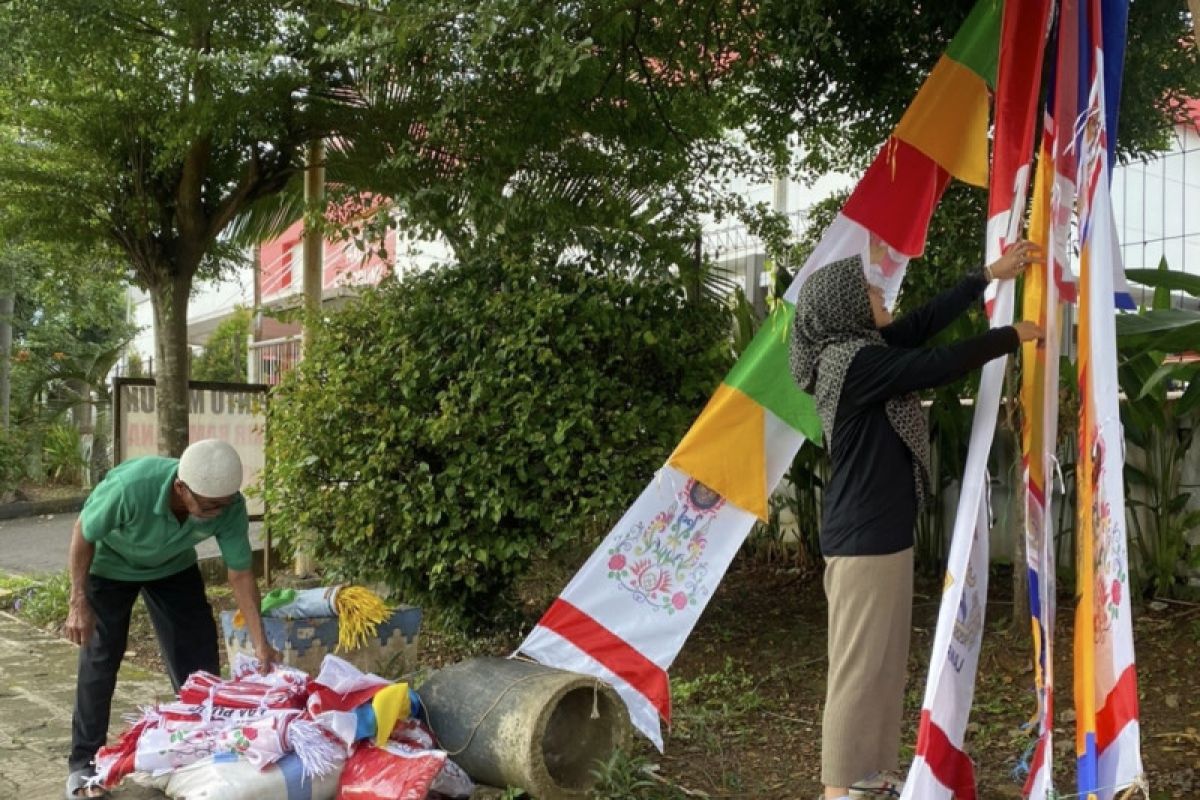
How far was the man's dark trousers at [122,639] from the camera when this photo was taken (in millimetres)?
4375

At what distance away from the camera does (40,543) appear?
43.9 feet

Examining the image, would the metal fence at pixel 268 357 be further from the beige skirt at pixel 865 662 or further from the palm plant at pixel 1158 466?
the beige skirt at pixel 865 662

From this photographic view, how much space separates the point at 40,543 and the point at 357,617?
10167 mm

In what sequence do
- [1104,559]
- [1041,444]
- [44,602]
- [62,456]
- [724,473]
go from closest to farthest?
[1104,559]
[1041,444]
[724,473]
[44,602]
[62,456]

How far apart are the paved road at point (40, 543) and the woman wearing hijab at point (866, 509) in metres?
7.00

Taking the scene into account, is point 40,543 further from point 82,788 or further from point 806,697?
point 806,697

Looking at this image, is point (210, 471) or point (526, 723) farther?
point (210, 471)

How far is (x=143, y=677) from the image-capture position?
6.48 meters

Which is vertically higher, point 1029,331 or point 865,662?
point 1029,331

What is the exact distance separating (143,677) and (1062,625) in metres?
5.06

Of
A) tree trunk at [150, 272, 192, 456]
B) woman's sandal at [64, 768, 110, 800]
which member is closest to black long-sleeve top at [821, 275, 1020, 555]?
woman's sandal at [64, 768, 110, 800]

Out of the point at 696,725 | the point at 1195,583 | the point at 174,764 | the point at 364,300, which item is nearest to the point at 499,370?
the point at 364,300

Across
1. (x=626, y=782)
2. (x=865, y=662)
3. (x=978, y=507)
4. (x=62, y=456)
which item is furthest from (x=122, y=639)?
(x=62, y=456)

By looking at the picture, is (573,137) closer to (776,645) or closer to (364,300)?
(364,300)
